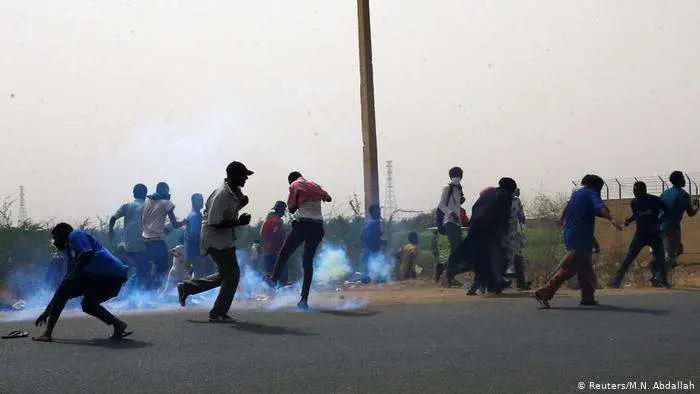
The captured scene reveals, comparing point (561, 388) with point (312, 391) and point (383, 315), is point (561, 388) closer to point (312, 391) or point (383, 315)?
point (312, 391)

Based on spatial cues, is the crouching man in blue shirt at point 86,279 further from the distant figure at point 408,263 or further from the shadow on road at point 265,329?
the distant figure at point 408,263

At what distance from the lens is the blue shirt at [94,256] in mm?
8945

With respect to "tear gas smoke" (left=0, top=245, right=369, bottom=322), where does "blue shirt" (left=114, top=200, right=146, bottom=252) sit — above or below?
above

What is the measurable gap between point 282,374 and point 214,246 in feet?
11.9

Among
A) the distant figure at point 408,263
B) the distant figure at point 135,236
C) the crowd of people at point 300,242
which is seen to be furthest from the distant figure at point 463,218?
the distant figure at point 135,236

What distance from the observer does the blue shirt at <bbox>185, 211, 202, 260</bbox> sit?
48.8 ft

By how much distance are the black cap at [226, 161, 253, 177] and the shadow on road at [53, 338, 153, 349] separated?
2176 mm

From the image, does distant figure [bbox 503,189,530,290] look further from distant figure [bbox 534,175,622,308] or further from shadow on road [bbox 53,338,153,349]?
shadow on road [bbox 53,338,153,349]

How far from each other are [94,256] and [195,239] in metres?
5.77

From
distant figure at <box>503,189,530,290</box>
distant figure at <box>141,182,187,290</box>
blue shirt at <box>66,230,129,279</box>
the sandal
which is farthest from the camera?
distant figure at <box>141,182,187,290</box>

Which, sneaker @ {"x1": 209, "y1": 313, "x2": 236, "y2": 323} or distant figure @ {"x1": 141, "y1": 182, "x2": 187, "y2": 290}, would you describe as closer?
sneaker @ {"x1": 209, "y1": 313, "x2": 236, "y2": 323}

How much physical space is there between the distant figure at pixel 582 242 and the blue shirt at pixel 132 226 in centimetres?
594

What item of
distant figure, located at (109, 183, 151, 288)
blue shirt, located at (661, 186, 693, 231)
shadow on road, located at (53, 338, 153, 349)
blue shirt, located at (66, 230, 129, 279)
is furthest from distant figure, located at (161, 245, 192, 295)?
blue shirt, located at (661, 186, 693, 231)

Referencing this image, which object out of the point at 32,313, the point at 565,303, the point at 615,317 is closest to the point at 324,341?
the point at 615,317
